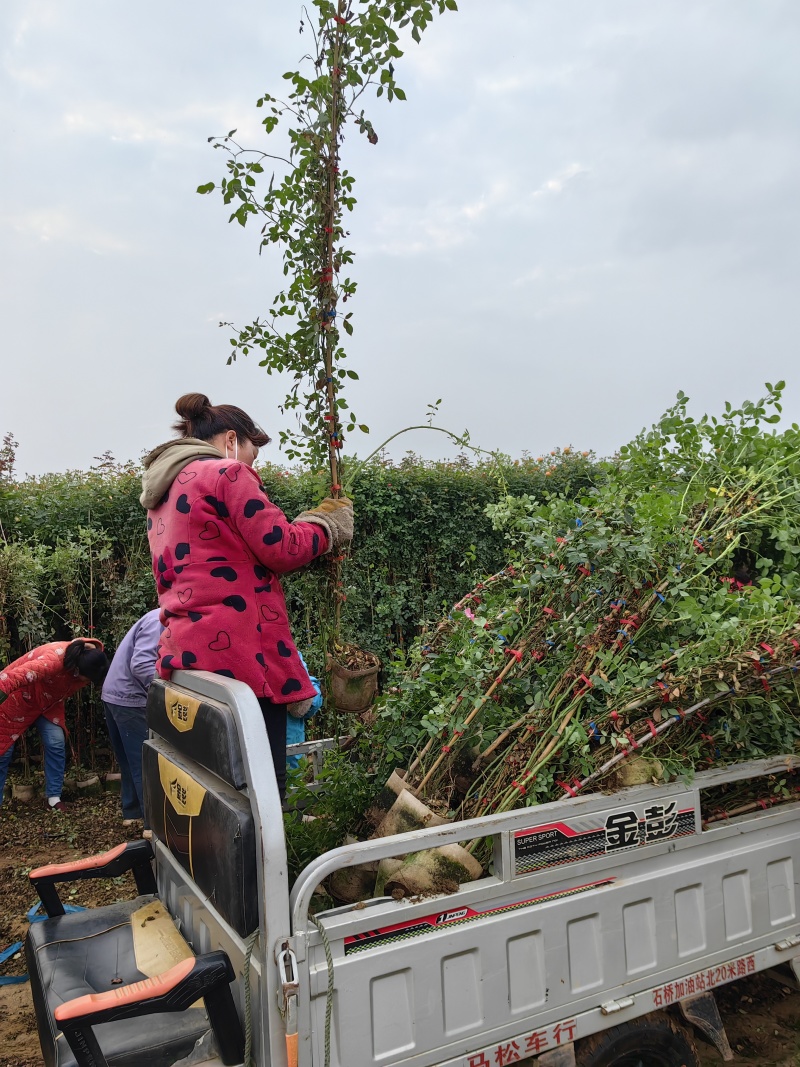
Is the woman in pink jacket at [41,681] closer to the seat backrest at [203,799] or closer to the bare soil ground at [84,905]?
the bare soil ground at [84,905]

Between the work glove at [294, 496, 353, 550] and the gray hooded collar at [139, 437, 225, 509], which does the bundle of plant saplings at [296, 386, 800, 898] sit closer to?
the work glove at [294, 496, 353, 550]

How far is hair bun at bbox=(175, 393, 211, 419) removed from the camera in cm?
289

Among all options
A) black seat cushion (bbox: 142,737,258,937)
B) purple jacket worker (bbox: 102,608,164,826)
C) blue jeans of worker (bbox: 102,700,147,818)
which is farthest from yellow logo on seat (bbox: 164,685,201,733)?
blue jeans of worker (bbox: 102,700,147,818)

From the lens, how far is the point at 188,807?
236cm

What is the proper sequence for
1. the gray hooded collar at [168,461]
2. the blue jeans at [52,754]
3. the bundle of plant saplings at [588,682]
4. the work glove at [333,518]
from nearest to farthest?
the bundle of plant saplings at [588,682], the gray hooded collar at [168,461], the work glove at [333,518], the blue jeans at [52,754]

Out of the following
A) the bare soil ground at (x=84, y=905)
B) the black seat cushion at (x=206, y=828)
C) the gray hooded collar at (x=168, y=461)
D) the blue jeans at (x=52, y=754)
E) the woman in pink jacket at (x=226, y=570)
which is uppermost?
the gray hooded collar at (x=168, y=461)

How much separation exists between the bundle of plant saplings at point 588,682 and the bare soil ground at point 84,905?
1.20 metres

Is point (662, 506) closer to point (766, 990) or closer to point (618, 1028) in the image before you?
point (618, 1028)

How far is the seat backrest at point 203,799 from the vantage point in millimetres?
1909

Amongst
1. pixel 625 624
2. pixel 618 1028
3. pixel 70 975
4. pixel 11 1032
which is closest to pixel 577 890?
pixel 618 1028

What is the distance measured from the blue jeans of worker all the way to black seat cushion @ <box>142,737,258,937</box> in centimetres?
223

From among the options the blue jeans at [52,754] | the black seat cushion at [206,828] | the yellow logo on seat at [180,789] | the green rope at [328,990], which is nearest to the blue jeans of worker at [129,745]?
the blue jeans at [52,754]

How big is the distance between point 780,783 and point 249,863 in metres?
1.90

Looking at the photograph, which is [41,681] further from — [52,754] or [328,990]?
[328,990]
